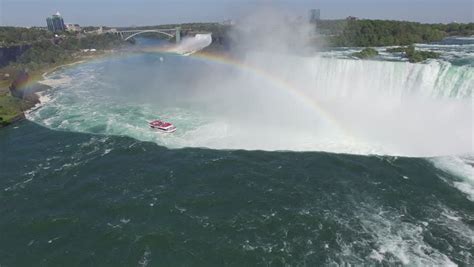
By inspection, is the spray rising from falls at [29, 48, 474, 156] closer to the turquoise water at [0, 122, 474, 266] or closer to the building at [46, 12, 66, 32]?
the turquoise water at [0, 122, 474, 266]

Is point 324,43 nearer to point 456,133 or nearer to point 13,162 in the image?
point 456,133

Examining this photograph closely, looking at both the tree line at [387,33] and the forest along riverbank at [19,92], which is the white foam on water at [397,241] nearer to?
the forest along riverbank at [19,92]

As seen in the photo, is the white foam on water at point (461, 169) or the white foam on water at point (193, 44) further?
the white foam on water at point (193, 44)

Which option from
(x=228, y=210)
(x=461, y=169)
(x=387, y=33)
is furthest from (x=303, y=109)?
(x=387, y=33)

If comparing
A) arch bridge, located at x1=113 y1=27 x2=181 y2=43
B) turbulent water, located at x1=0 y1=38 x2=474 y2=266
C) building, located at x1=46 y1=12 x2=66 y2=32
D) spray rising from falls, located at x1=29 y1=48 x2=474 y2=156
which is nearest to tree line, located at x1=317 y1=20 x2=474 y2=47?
turbulent water, located at x1=0 y1=38 x2=474 y2=266

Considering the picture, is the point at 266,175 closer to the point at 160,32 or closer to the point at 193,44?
the point at 193,44

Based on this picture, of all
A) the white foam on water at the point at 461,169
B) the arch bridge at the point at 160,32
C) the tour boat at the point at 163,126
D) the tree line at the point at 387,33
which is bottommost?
the white foam on water at the point at 461,169

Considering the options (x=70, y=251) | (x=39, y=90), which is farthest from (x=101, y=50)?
(x=70, y=251)

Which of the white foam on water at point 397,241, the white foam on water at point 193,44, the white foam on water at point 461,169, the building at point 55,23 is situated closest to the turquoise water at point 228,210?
the white foam on water at point 397,241
